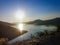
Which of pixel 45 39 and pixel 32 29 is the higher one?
pixel 32 29

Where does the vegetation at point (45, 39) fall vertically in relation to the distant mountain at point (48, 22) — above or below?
below

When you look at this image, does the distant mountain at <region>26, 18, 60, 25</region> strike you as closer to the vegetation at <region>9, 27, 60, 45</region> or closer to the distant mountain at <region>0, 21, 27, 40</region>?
the vegetation at <region>9, 27, 60, 45</region>

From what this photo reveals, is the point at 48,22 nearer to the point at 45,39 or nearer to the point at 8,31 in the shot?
the point at 45,39

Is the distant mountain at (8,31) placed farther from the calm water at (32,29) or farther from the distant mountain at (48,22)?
the distant mountain at (48,22)

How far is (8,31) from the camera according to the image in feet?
4.25

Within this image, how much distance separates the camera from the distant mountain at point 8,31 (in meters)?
1.28

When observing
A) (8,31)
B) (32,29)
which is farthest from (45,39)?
(8,31)

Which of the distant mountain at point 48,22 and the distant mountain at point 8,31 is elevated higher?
the distant mountain at point 48,22

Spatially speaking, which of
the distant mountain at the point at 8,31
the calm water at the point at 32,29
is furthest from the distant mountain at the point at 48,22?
the distant mountain at the point at 8,31

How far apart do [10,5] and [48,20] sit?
18.0 inches

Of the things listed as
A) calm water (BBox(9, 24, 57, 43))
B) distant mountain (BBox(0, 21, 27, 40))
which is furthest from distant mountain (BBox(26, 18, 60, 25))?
distant mountain (BBox(0, 21, 27, 40))

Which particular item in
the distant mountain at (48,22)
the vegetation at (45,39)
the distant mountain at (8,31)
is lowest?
the vegetation at (45,39)

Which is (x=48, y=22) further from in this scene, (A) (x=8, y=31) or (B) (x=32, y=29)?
(A) (x=8, y=31)

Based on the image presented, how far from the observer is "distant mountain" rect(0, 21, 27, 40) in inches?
50.3
